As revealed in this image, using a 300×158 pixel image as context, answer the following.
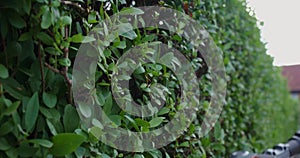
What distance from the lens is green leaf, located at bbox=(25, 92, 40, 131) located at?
0.71m

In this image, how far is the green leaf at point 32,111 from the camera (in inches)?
28.1

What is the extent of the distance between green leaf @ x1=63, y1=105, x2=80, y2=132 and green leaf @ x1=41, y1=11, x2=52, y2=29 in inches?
8.2

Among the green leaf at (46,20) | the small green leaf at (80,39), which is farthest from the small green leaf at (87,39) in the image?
the green leaf at (46,20)

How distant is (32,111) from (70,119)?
0.40 ft

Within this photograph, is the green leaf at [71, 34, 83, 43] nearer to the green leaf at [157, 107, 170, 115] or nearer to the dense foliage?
the dense foliage

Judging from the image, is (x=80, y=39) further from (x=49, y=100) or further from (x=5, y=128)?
(x=5, y=128)

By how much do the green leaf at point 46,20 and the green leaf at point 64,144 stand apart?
23cm

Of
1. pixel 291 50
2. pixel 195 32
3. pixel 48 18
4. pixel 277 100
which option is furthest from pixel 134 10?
pixel 277 100

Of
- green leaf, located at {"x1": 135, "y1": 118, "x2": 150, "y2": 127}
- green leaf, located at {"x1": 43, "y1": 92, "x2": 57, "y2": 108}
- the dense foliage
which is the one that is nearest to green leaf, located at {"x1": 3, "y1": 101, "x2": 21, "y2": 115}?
the dense foliage

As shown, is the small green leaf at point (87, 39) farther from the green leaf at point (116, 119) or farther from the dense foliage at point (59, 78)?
the green leaf at point (116, 119)

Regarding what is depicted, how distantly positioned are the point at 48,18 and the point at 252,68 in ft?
7.55

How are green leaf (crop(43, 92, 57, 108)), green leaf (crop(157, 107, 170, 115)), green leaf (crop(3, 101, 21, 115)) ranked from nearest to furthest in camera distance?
green leaf (crop(3, 101, 21, 115))
green leaf (crop(43, 92, 57, 108))
green leaf (crop(157, 107, 170, 115))

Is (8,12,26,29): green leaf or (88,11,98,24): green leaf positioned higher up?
(88,11,98,24): green leaf

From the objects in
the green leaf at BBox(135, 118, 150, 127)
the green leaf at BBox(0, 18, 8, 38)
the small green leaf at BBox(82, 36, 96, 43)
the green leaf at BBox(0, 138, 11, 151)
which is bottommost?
the green leaf at BBox(135, 118, 150, 127)
